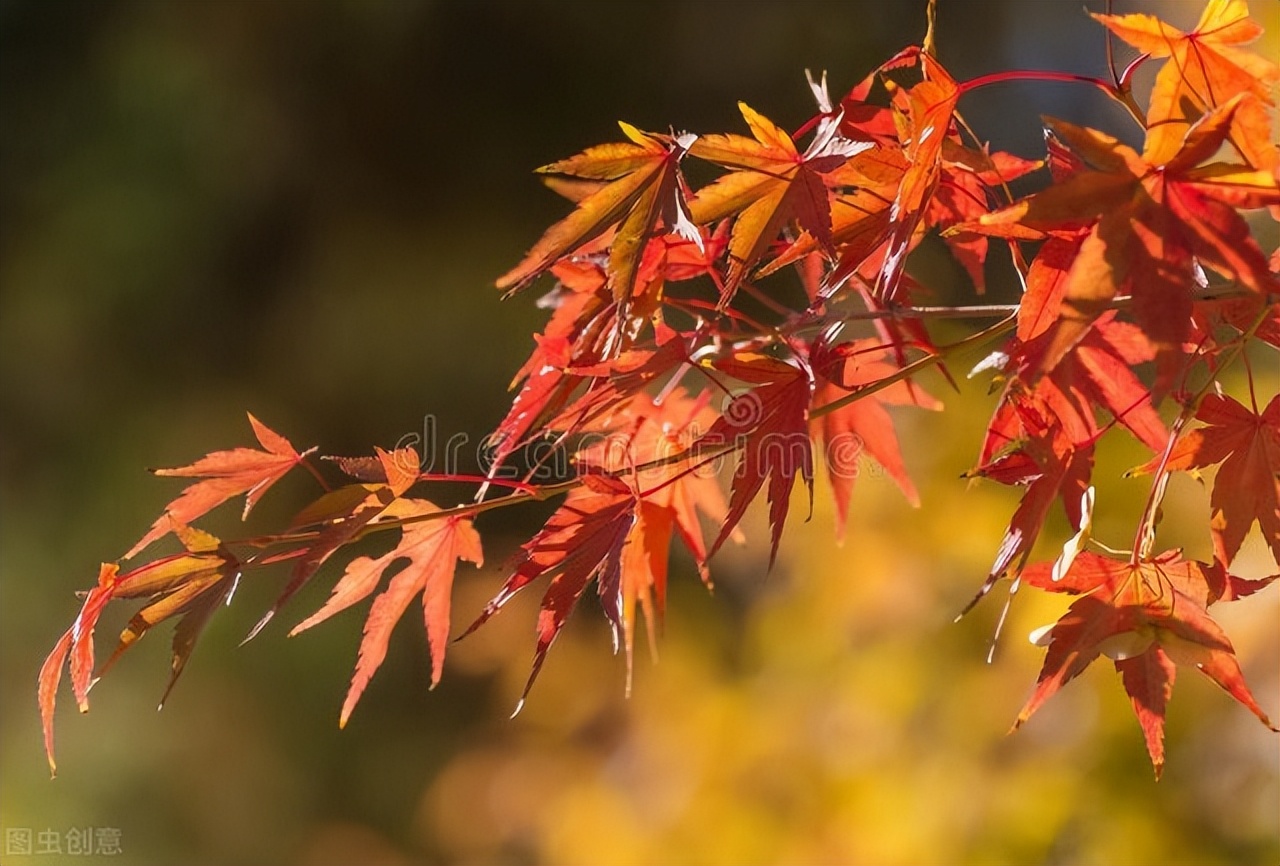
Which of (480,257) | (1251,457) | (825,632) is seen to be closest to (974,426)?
(825,632)

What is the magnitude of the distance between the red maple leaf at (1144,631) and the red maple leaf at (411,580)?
10.7 inches

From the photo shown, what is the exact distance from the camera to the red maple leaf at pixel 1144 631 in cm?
47

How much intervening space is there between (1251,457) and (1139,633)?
0.10 m

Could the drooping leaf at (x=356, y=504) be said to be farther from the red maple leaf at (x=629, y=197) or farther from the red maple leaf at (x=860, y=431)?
the red maple leaf at (x=860, y=431)

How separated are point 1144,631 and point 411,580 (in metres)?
0.34

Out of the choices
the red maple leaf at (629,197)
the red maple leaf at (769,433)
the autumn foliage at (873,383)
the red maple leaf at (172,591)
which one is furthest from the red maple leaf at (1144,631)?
the red maple leaf at (172,591)

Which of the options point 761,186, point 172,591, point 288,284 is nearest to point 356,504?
point 172,591

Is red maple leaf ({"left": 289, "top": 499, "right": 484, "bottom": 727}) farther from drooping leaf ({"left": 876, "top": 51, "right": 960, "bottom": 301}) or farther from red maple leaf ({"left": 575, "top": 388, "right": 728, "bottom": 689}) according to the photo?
drooping leaf ({"left": 876, "top": 51, "right": 960, "bottom": 301})

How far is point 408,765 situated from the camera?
97.9 inches

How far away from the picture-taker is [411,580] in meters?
0.60

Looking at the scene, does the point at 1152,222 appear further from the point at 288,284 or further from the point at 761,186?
the point at 288,284

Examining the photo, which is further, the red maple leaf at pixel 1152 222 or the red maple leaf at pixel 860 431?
the red maple leaf at pixel 860 431

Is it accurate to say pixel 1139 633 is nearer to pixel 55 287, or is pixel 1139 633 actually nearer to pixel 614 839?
pixel 614 839

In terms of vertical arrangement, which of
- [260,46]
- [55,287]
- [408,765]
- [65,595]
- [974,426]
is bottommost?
[408,765]
